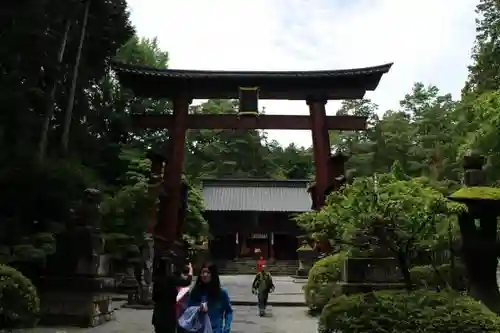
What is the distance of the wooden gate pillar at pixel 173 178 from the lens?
20984 mm

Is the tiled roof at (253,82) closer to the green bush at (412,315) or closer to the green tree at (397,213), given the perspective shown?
the green tree at (397,213)

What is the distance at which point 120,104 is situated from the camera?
29062mm

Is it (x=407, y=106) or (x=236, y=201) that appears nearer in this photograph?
(x=236, y=201)

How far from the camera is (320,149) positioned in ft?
68.6

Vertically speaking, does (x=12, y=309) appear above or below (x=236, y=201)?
below

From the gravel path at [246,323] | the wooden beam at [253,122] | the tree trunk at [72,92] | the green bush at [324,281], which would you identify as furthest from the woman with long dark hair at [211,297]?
Result: the wooden beam at [253,122]

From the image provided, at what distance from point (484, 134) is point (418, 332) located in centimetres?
1131

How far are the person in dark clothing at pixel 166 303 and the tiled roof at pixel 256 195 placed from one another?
38.5 m

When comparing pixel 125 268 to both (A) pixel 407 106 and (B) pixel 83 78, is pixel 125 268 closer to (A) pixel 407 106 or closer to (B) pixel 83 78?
(B) pixel 83 78

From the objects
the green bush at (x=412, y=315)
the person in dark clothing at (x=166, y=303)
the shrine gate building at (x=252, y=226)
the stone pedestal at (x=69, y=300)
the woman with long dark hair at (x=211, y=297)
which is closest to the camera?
the green bush at (x=412, y=315)

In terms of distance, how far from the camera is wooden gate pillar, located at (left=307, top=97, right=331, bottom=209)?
2052 cm

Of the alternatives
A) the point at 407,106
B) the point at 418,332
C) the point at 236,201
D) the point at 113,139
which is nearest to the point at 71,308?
the point at 418,332

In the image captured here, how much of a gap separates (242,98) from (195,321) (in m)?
15.6

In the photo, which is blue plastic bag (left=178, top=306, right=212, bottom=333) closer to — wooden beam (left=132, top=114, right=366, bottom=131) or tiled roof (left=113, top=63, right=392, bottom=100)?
wooden beam (left=132, top=114, right=366, bottom=131)
